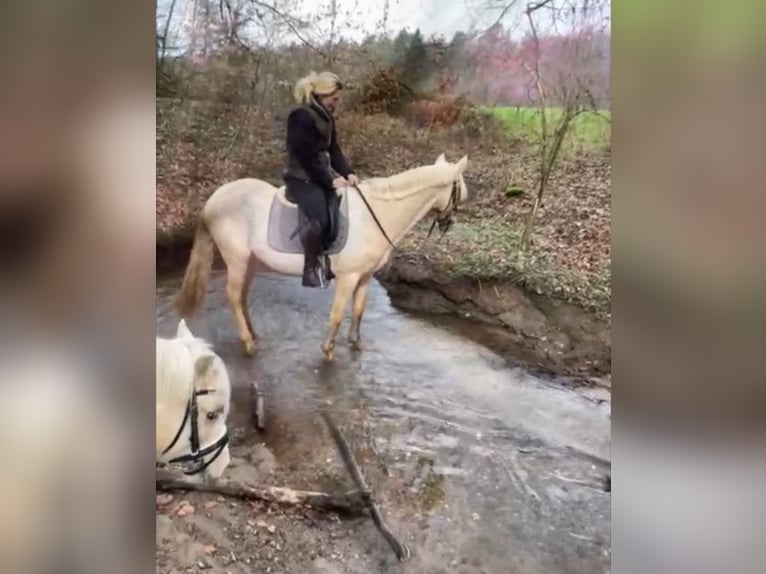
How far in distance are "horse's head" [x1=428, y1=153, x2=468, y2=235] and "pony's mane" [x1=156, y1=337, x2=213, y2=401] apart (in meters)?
0.55

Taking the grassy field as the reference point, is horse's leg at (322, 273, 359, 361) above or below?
below

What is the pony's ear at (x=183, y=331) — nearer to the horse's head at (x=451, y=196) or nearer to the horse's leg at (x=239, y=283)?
the horse's leg at (x=239, y=283)

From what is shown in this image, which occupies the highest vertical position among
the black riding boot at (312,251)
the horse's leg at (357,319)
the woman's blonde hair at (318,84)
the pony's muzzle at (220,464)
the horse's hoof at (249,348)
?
the woman's blonde hair at (318,84)

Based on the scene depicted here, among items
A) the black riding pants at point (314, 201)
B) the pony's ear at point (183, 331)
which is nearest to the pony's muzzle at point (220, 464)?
the pony's ear at point (183, 331)

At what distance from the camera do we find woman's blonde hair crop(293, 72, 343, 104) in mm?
1422

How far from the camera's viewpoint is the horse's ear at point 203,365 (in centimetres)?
145

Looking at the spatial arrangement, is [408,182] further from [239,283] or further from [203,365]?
[203,365]

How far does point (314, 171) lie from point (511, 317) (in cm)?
50

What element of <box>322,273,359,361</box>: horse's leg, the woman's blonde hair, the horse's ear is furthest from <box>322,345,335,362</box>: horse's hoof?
the woman's blonde hair

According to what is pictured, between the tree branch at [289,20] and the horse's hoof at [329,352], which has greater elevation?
the tree branch at [289,20]

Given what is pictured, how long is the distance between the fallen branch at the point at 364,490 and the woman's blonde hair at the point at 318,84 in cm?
65

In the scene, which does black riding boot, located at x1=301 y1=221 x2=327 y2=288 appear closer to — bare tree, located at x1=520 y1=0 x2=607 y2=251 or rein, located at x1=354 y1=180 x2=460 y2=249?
rein, located at x1=354 y1=180 x2=460 y2=249

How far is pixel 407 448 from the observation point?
1.41m

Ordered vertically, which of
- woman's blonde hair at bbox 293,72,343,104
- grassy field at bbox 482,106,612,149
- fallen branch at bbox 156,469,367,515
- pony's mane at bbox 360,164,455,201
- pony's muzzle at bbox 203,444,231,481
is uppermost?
woman's blonde hair at bbox 293,72,343,104
